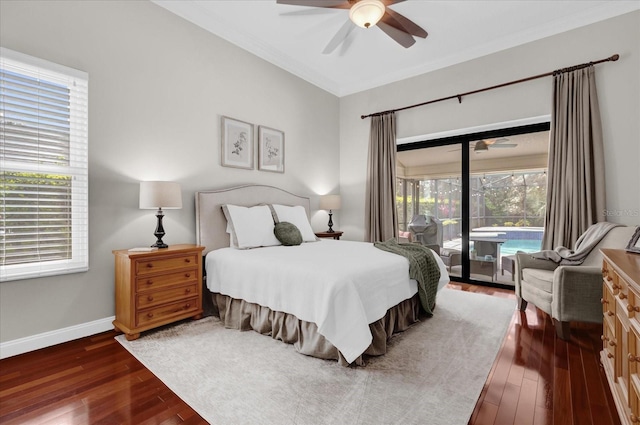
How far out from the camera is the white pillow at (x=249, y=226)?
10.9ft

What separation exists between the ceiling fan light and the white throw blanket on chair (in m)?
2.70

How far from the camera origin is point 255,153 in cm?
411

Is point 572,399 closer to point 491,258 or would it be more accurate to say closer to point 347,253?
point 347,253

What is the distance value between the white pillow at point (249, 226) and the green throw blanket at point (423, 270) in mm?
1288

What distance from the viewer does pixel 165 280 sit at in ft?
8.89

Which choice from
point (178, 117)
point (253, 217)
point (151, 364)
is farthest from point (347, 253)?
point (178, 117)

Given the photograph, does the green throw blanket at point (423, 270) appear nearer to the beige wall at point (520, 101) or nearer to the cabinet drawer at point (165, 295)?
the cabinet drawer at point (165, 295)

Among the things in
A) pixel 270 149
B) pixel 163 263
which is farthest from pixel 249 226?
pixel 270 149

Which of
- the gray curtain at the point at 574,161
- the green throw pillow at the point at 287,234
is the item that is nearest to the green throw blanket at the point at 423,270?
the green throw pillow at the point at 287,234

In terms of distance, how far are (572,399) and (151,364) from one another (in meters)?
2.57

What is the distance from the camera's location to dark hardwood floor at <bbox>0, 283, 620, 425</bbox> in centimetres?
160

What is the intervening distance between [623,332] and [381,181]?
364 cm

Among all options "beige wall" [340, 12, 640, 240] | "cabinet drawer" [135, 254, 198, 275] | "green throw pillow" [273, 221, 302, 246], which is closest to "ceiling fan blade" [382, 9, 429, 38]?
"beige wall" [340, 12, 640, 240]

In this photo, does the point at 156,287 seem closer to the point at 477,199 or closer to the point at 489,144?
the point at 477,199
